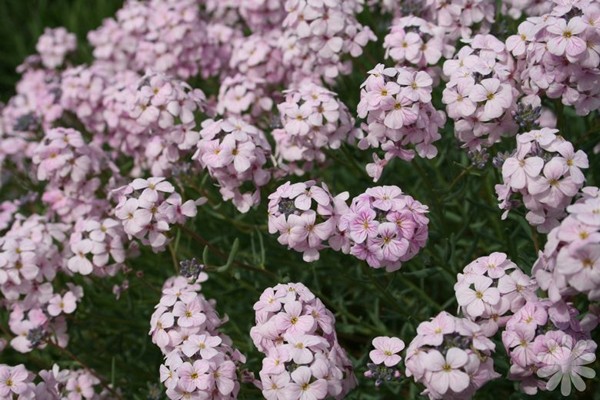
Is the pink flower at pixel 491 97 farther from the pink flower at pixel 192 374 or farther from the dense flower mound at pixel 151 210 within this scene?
the pink flower at pixel 192 374

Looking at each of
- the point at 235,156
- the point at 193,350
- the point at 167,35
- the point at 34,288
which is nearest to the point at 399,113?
the point at 235,156

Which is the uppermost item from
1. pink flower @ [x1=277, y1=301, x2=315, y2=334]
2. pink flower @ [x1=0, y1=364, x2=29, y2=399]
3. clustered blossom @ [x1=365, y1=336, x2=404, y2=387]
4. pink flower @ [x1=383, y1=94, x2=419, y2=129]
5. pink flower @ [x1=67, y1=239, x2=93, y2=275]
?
pink flower @ [x1=383, y1=94, x2=419, y2=129]

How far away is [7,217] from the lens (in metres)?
5.34

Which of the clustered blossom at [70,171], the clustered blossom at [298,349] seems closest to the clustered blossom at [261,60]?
the clustered blossom at [70,171]

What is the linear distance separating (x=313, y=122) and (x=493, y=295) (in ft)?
4.87

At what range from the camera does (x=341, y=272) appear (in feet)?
15.3

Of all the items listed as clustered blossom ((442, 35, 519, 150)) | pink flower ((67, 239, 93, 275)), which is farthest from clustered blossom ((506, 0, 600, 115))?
pink flower ((67, 239, 93, 275))

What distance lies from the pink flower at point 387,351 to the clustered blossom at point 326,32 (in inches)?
80.0

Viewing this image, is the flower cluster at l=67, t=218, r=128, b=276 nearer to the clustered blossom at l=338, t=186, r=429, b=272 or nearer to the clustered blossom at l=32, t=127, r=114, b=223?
the clustered blossom at l=32, t=127, r=114, b=223

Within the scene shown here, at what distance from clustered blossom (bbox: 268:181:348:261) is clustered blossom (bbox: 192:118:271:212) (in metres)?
0.46

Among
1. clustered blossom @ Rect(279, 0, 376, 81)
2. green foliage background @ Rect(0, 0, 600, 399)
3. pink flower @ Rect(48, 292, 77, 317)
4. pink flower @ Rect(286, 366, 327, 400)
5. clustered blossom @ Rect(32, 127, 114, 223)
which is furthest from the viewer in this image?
clustered blossom @ Rect(32, 127, 114, 223)

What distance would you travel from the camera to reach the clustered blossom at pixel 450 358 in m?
3.00

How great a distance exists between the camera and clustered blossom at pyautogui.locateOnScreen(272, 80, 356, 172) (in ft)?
14.1

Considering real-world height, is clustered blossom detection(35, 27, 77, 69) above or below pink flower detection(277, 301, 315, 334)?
below
